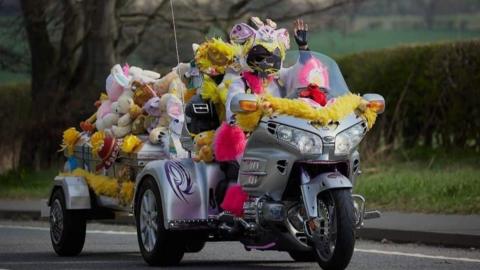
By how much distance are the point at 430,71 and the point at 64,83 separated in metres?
Answer: 8.57

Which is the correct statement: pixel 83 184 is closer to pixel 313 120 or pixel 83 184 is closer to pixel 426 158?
pixel 313 120

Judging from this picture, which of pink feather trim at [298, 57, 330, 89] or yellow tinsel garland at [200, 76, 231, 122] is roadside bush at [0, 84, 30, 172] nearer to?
yellow tinsel garland at [200, 76, 231, 122]

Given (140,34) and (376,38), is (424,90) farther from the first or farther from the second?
(376,38)

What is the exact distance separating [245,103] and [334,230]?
3.92 ft

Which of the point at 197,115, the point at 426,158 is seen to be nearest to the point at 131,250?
the point at 197,115

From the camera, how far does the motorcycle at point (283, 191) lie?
1180 centimetres

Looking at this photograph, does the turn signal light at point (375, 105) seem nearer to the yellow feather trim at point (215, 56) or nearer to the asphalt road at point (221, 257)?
the asphalt road at point (221, 257)

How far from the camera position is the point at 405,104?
2561 cm

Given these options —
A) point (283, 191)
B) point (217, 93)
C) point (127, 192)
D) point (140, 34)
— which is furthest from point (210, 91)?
point (140, 34)

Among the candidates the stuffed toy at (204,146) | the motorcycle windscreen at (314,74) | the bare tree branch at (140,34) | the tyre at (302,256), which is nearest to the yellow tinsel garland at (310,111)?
the motorcycle windscreen at (314,74)

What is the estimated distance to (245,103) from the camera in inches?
473

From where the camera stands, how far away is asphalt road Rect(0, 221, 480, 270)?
1334cm

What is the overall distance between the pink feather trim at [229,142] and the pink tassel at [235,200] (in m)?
0.28

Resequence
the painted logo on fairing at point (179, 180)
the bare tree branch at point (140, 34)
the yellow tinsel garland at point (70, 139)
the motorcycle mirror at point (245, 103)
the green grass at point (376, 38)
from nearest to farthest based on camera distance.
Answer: the motorcycle mirror at point (245, 103), the painted logo on fairing at point (179, 180), the yellow tinsel garland at point (70, 139), the bare tree branch at point (140, 34), the green grass at point (376, 38)
